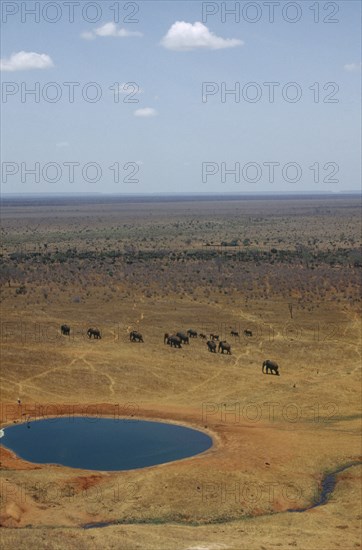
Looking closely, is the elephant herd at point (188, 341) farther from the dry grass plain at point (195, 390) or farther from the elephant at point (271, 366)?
the elephant at point (271, 366)

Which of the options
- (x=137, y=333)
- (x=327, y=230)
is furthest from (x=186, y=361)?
(x=327, y=230)

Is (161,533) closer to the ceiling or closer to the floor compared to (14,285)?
closer to the floor

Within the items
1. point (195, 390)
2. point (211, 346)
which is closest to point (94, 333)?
point (211, 346)

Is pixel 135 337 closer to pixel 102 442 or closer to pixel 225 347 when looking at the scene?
pixel 225 347

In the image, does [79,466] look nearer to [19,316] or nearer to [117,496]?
[117,496]

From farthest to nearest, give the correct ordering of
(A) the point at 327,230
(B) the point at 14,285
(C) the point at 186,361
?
(A) the point at 327,230 < (B) the point at 14,285 < (C) the point at 186,361

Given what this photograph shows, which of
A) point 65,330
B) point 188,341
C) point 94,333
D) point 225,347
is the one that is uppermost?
point 65,330
